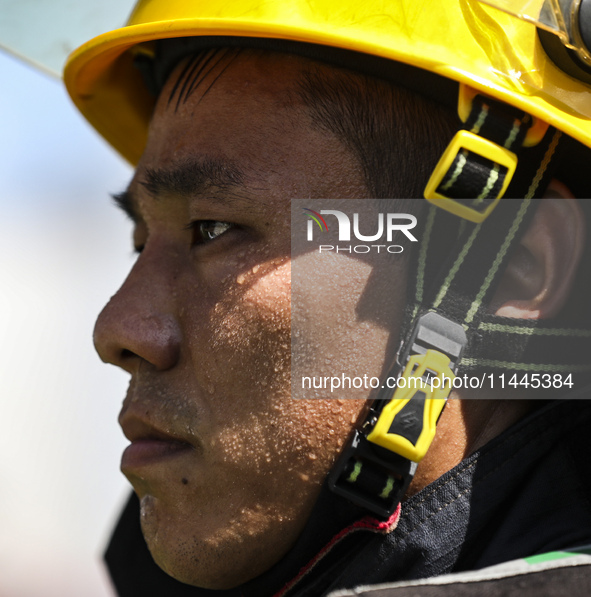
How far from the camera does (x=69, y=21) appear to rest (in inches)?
106

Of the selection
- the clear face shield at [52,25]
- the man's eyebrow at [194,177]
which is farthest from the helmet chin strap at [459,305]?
the clear face shield at [52,25]

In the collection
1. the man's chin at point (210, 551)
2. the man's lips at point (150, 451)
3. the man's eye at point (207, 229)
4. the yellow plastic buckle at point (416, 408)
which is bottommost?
the man's chin at point (210, 551)

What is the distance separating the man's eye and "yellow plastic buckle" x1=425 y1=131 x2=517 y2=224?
0.55m

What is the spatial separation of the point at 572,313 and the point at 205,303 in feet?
3.06

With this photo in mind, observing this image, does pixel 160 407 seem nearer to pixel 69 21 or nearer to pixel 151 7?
pixel 151 7

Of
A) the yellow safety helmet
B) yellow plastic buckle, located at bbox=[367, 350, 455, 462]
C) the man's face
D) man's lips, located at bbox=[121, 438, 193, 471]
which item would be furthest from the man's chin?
the yellow safety helmet

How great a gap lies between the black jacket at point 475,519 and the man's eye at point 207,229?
0.73m

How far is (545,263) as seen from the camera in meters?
1.69

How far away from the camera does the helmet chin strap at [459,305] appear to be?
1.58 meters

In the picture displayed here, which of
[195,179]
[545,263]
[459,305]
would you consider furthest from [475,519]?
[195,179]

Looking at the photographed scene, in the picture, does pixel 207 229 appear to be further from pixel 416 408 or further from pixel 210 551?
pixel 210 551

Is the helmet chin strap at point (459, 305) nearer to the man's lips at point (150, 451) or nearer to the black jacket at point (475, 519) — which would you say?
the black jacket at point (475, 519)

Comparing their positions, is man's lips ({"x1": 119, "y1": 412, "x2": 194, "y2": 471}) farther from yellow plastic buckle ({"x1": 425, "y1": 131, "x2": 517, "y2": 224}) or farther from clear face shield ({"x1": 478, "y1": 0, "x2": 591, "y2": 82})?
clear face shield ({"x1": 478, "y1": 0, "x2": 591, "y2": 82})

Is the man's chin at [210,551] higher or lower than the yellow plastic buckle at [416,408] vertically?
lower
